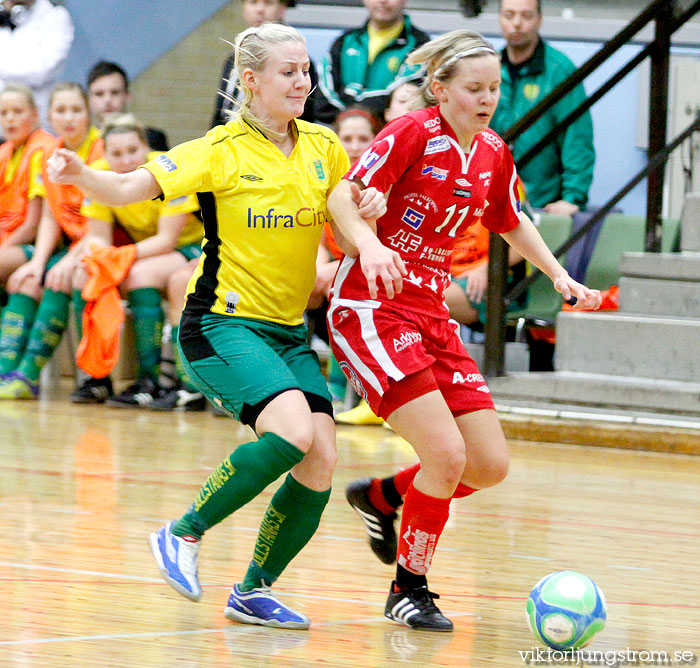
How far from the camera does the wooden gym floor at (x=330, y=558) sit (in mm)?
2846

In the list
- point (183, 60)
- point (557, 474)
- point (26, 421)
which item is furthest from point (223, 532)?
point (183, 60)

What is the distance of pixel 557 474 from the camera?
5.26 m

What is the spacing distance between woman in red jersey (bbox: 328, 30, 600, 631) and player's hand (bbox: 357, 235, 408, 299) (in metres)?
0.06

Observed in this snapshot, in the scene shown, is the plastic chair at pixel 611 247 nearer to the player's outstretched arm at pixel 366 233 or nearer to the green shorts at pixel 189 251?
the green shorts at pixel 189 251

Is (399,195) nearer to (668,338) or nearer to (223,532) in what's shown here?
(223,532)

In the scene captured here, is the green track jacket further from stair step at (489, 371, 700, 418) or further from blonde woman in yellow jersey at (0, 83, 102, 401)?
stair step at (489, 371, 700, 418)

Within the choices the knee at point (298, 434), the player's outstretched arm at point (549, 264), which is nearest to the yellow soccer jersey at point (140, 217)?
the player's outstretched arm at point (549, 264)

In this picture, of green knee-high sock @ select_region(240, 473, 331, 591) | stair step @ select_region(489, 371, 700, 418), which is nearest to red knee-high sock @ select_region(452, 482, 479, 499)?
green knee-high sock @ select_region(240, 473, 331, 591)

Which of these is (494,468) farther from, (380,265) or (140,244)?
(140,244)

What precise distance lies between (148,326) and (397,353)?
392 cm

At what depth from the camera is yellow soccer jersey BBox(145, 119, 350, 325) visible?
3131mm

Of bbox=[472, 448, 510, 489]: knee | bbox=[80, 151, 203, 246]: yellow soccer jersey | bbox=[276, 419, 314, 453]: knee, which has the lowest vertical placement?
bbox=[472, 448, 510, 489]: knee

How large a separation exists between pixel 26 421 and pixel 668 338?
3.19 meters

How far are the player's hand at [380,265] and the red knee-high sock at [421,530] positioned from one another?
54 centimetres
